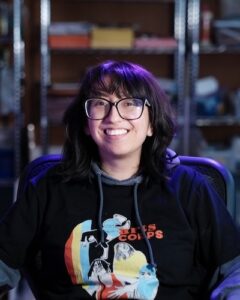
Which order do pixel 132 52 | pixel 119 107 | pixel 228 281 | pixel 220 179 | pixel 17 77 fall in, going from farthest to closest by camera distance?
pixel 132 52
pixel 17 77
pixel 220 179
pixel 119 107
pixel 228 281

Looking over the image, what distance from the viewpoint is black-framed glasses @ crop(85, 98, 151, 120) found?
1.34 metres

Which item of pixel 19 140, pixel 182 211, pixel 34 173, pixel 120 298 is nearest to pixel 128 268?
pixel 120 298

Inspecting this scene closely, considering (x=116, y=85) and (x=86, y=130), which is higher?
(x=116, y=85)

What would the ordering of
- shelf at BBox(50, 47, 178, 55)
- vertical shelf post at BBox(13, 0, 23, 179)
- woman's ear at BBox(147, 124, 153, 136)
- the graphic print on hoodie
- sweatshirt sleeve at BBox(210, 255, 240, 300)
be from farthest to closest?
shelf at BBox(50, 47, 178, 55) → vertical shelf post at BBox(13, 0, 23, 179) → woman's ear at BBox(147, 124, 153, 136) → the graphic print on hoodie → sweatshirt sleeve at BBox(210, 255, 240, 300)

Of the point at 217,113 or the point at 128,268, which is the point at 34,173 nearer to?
the point at 128,268

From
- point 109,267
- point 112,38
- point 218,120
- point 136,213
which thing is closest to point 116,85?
point 136,213

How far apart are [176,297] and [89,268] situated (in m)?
0.20

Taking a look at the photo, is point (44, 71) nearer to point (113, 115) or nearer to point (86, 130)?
point (86, 130)

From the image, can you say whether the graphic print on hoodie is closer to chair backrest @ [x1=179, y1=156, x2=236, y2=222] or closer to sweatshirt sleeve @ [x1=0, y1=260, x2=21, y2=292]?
sweatshirt sleeve @ [x1=0, y1=260, x2=21, y2=292]

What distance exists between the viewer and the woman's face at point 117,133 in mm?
1327

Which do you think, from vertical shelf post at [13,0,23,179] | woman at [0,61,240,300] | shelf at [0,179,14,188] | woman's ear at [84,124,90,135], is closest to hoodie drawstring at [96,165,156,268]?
woman at [0,61,240,300]

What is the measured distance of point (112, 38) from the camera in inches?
146

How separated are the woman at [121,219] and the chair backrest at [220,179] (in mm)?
86

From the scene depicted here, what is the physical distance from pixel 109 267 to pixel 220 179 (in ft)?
1.22
